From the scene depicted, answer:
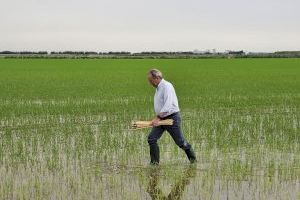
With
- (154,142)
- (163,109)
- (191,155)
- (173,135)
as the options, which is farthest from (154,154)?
(163,109)

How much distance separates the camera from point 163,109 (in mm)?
8352

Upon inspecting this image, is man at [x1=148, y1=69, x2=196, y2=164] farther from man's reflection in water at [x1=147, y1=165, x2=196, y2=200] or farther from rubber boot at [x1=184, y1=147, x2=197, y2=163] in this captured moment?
man's reflection in water at [x1=147, y1=165, x2=196, y2=200]

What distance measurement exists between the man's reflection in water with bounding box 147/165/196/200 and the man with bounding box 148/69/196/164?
0.28 metres

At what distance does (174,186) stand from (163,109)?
4.52 feet

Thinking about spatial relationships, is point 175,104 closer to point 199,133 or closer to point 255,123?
point 199,133

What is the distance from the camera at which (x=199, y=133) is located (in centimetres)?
1174

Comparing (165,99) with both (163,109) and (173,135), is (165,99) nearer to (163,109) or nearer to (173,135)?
(163,109)

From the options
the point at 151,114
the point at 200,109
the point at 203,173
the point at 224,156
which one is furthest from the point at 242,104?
the point at 203,173

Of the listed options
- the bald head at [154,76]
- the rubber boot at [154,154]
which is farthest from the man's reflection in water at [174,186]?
the bald head at [154,76]

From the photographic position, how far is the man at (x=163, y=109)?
27.3 ft

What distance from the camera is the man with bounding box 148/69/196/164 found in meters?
8.32

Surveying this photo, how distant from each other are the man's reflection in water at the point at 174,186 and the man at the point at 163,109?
283 millimetres

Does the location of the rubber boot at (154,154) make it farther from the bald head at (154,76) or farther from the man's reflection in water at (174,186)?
the bald head at (154,76)

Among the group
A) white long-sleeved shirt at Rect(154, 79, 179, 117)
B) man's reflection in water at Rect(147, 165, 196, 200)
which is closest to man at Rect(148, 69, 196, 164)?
white long-sleeved shirt at Rect(154, 79, 179, 117)
